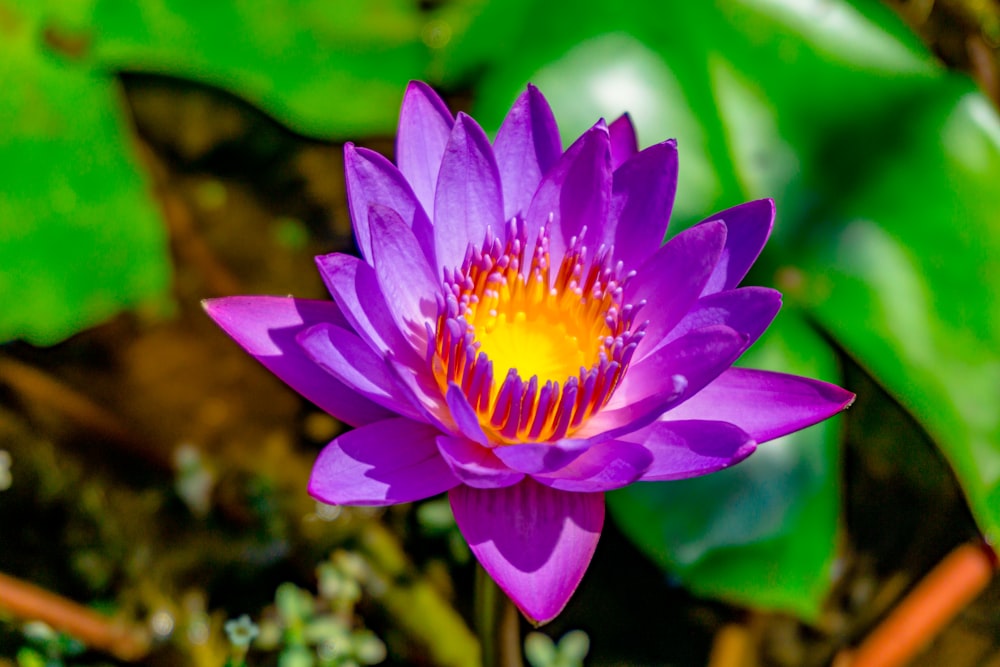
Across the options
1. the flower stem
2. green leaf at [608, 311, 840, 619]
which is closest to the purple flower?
the flower stem

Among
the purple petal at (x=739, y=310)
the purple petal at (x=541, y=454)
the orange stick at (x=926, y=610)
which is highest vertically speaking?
the purple petal at (x=739, y=310)

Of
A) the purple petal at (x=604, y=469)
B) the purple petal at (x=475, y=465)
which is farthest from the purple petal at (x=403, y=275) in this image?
the purple petal at (x=604, y=469)

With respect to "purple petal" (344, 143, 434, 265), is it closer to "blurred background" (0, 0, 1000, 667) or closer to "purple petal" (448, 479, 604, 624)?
"purple petal" (448, 479, 604, 624)

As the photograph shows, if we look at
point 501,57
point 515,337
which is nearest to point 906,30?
point 501,57

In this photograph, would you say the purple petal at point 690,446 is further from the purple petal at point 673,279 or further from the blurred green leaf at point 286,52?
the blurred green leaf at point 286,52

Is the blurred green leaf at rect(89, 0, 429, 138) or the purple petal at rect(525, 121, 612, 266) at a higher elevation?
the purple petal at rect(525, 121, 612, 266)

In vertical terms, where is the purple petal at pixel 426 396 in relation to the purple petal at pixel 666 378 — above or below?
below

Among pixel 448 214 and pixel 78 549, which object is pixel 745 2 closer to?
pixel 448 214
